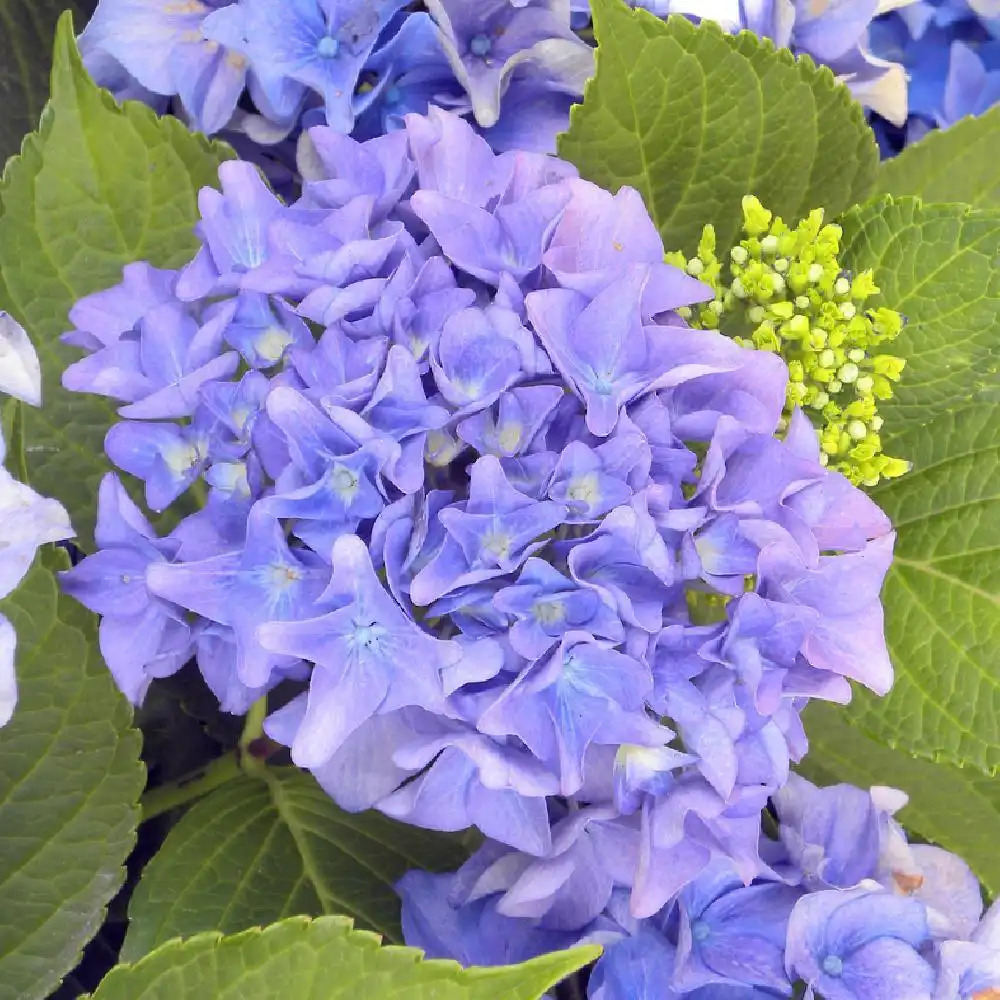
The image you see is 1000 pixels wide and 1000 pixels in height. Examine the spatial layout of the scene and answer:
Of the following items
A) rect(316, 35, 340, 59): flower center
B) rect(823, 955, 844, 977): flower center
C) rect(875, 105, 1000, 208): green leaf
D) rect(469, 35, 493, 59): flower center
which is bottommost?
rect(823, 955, 844, 977): flower center

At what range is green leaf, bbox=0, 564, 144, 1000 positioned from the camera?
0.53 m

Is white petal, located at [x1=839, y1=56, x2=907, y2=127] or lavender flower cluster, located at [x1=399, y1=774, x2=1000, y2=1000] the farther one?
white petal, located at [x1=839, y1=56, x2=907, y2=127]

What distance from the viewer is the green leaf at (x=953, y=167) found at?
64 cm

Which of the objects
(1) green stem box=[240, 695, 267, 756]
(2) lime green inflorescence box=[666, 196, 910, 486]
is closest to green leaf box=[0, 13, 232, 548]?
(1) green stem box=[240, 695, 267, 756]

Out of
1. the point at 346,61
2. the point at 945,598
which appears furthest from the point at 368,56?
the point at 945,598

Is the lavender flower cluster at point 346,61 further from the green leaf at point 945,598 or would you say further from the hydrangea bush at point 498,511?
the green leaf at point 945,598

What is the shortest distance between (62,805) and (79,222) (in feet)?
0.86

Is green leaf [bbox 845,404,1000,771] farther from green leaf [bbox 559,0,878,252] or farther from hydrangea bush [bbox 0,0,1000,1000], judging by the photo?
green leaf [bbox 559,0,878,252]

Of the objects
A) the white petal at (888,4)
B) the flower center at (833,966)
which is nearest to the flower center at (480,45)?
the white petal at (888,4)

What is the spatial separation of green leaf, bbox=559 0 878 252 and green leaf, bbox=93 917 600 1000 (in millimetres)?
353

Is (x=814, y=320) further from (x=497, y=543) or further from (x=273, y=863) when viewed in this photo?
(x=273, y=863)

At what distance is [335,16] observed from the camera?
58 cm

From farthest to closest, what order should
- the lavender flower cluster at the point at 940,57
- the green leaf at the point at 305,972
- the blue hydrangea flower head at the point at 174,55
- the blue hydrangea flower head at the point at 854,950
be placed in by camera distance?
the lavender flower cluster at the point at 940,57, the blue hydrangea flower head at the point at 174,55, the blue hydrangea flower head at the point at 854,950, the green leaf at the point at 305,972

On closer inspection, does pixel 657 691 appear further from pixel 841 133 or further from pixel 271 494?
pixel 841 133
